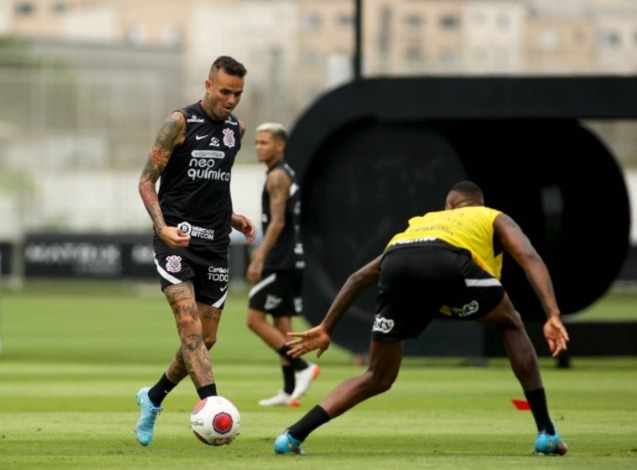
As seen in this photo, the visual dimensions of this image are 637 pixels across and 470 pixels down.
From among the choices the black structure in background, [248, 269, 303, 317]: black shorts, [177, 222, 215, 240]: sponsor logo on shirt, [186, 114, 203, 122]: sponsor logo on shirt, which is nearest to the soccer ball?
[177, 222, 215, 240]: sponsor logo on shirt

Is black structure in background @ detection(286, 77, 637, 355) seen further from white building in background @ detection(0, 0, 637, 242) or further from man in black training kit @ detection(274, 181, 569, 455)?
white building in background @ detection(0, 0, 637, 242)

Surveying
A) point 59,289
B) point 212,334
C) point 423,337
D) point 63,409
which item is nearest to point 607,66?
point 423,337

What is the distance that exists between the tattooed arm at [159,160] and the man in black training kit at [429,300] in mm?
1273

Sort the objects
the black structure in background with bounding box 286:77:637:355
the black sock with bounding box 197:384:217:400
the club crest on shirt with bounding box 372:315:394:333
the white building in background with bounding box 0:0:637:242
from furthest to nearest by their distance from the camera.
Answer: the white building in background with bounding box 0:0:637:242, the black structure in background with bounding box 286:77:637:355, the black sock with bounding box 197:384:217:400, the club crest on shirt with bounding box 372:315:394:333

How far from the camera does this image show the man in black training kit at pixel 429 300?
1004cm

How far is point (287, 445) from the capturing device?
10164 millimetres

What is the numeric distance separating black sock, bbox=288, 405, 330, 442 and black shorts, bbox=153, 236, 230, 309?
1085 mm

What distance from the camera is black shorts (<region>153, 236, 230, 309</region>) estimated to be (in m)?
10.6

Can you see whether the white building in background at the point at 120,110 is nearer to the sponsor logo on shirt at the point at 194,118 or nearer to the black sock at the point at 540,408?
the sponsor logo on shirt at the point at 194,118

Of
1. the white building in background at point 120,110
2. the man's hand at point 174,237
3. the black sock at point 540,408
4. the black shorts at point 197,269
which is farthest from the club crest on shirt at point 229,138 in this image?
the white building in background at point 120,110

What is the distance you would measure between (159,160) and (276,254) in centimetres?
499

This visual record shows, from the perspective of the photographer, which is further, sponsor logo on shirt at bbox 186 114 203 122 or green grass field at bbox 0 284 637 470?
sponsor logo on shirt at bbox 186 114 203 122

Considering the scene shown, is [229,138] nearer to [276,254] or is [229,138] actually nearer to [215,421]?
[215,421]

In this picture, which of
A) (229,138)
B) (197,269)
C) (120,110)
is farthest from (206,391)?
(120,110)
